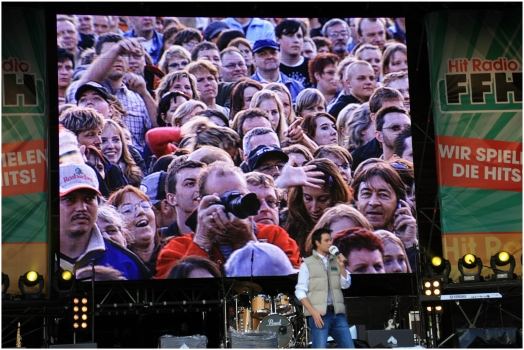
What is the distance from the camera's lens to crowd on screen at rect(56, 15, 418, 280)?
11.4 m

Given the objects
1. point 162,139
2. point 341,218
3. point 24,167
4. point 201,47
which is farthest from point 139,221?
point 341,218

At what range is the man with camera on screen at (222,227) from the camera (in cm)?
1141

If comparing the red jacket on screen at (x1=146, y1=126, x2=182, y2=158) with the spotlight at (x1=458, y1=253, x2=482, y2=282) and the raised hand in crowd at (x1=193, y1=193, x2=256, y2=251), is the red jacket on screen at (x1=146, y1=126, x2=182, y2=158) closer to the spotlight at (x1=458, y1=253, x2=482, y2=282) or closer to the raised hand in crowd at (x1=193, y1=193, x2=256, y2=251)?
the raised hand in crowd at (x1=193, y1=193, x2=256, y2=251)

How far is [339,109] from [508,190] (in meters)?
2.44

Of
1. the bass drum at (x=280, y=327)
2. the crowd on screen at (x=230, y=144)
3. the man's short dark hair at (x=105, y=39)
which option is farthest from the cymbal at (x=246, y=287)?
the man's short dark hair at (x=105, y=39)

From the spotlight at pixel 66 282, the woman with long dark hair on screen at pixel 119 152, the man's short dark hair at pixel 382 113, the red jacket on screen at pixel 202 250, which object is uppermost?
the man's short dark hair at pixel 382 113

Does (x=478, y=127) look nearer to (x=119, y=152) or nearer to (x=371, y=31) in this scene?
(x=371, y=31)

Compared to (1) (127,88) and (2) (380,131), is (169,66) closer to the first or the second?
(1) (127,88)

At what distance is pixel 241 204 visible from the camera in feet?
38.0

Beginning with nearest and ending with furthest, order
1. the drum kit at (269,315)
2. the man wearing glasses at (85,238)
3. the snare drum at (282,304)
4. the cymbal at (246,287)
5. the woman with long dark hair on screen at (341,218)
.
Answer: the drum kit at (269,315) < the cymbal at (246,287) < the snare drum at (282,304) < the man wearing glasses at (85,238) < the woman with long dark hair on screen at (341,218)

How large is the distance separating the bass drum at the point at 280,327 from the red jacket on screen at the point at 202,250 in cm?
115

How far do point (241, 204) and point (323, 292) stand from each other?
457 cm

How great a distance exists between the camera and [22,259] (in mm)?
11453

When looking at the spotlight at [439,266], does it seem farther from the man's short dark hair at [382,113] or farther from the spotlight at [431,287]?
the man's short dark hair at [382,113]
